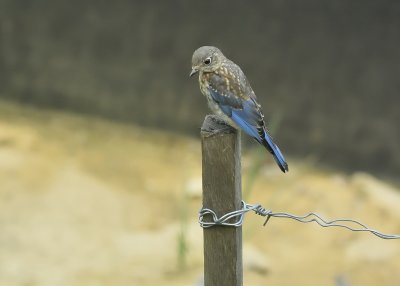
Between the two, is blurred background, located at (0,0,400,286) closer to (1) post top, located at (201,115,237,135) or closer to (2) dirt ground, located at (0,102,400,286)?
(2) dirt ground, located at (0,102,400,286)

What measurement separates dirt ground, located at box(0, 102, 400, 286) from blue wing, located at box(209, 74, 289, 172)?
1641 mm

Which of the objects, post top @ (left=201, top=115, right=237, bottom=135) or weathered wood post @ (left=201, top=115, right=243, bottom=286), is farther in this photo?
post top @ (left=201, top=115, right=237, bottom=135)

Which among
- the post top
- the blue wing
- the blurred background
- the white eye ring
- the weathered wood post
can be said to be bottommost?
the weathered wood post

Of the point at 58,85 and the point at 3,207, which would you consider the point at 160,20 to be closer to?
the point at 58,85

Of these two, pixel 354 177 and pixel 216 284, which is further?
pixel 354 177

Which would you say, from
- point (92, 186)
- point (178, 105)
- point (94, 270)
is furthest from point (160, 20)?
point (94, 270)

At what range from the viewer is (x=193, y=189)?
6832 mm

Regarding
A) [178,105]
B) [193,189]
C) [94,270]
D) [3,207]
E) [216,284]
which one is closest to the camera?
[216,284]

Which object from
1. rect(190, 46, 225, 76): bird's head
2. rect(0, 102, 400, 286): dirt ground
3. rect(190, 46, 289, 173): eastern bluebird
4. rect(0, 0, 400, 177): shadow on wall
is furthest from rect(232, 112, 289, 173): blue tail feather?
rect(0, 0, 400, 177): shadow on wall

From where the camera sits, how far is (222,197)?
112 inches

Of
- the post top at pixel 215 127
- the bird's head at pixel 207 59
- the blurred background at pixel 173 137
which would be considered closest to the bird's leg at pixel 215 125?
the post top at pixel 215 127

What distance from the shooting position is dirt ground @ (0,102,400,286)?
5.67 m

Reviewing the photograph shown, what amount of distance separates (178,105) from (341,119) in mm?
1752

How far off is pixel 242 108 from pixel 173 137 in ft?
14.6
